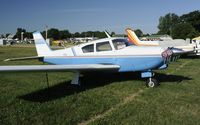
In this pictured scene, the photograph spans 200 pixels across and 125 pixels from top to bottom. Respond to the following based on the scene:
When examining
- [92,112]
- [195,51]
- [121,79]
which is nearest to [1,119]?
[92,112]

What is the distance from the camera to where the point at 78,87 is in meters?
9.29

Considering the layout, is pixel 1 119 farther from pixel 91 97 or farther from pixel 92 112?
pixel 91 97

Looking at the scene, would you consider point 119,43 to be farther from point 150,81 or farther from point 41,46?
point 41,46

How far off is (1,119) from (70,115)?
144 centimetres

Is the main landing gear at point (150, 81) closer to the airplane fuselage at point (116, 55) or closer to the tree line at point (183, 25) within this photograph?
the airplane fuselage at point (116, 55)

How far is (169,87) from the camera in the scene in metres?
9.30

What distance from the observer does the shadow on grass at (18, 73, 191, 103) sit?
7789 millimetres

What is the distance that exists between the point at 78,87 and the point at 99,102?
215 centimetres

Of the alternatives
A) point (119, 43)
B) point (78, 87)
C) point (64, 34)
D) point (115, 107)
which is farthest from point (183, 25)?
point (64, 34)

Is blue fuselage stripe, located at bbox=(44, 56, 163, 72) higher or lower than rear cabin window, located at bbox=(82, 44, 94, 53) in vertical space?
lower

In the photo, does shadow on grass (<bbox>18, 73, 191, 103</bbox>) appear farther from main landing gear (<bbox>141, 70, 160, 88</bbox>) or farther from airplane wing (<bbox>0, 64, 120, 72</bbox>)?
main landing gear (<bbox>141, 70, 160, 88</bbox>)

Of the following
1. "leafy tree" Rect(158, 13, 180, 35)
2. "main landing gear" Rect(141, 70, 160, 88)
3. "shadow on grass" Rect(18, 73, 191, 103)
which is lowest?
"shadow on grass" Rect(18, 73, 191, 103)

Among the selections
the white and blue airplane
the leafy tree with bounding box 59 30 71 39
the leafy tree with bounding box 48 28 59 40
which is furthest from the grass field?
the leafy tree with bounding box 59 30 71 39

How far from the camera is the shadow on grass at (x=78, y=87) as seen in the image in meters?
7.79
